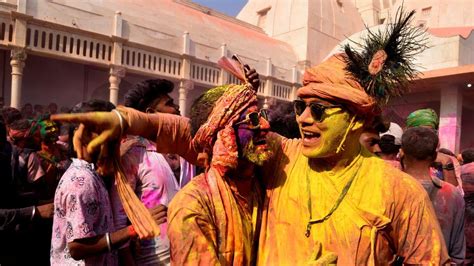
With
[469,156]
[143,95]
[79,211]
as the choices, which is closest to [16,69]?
[143,95]

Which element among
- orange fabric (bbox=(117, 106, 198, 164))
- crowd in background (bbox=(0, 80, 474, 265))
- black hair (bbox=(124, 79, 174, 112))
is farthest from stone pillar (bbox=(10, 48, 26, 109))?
orange fabric (bbox=(117, 106, 198, 164))

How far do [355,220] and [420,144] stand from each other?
1.42m

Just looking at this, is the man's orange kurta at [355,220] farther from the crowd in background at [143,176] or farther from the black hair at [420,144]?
the black hair at [420,144]

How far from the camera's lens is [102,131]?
4.03ft

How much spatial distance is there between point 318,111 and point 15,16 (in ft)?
32.5

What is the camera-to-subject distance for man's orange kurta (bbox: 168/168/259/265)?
4.07ft

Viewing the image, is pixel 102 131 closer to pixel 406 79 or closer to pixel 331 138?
pixel 331 138

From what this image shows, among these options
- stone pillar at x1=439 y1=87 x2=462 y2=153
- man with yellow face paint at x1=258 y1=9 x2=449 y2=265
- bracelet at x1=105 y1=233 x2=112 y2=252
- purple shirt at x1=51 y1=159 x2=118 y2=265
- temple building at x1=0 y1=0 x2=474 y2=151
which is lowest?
bracelet at x1=105 y1=233 x2=112 y2=252

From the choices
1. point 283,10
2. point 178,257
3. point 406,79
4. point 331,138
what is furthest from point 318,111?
point 283,10

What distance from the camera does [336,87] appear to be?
1369 millimetres

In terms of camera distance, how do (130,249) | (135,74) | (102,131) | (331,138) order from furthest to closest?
(135,74)
(130,249)
(331,138)
(102,131)

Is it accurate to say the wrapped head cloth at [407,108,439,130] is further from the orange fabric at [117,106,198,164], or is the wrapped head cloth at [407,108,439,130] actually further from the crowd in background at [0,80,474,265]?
the orange fabric at [117,106,198,164]

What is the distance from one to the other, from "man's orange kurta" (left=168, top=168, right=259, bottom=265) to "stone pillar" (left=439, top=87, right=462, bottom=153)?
8.93 meters

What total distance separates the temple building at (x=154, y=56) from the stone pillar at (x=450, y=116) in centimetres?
2
